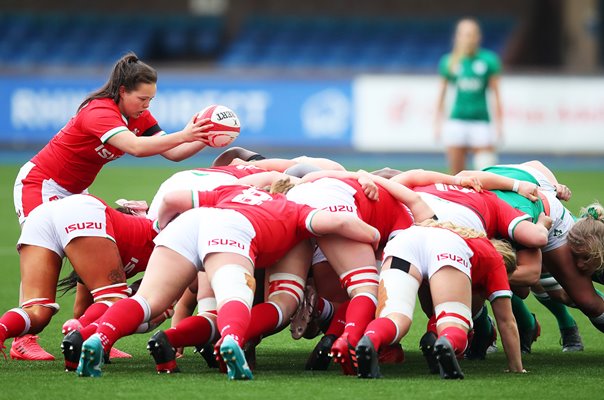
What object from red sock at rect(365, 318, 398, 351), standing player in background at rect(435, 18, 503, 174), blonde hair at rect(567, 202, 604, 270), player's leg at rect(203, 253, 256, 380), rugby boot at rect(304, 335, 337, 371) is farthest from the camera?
standing player in background at rect(435, 18, 503, 174)

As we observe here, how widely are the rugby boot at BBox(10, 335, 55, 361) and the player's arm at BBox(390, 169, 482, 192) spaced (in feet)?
7.23

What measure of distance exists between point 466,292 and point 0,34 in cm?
2298

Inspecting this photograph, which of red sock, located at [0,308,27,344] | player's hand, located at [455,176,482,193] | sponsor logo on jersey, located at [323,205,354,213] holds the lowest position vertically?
red sock, located at [0,308,27,344]

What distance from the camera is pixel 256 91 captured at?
20.8 meters

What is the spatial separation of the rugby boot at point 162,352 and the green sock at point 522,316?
2.16 metres

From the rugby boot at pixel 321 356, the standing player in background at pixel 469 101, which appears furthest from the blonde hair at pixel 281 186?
the standing player in background at pixel 469 101

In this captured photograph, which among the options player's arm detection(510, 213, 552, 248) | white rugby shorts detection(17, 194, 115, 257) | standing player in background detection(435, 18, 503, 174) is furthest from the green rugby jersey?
white rugby shorts detection(17, 194, 115, 257)

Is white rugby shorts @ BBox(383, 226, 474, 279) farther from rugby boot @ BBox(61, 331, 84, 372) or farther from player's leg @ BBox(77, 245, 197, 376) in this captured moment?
rugby boot @ BBox(61, 331, 84, 372)

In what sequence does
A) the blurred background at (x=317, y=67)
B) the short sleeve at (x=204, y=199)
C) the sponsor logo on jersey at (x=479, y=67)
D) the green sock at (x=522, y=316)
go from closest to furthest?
the short sleeve at (x=204, y=199) < the green sock at (x=522, y=316) < the sponsor logo on jersey at (x=479, y=67) < the blurred background at (x=317, y=67)

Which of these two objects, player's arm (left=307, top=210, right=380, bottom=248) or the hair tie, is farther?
the hair tie

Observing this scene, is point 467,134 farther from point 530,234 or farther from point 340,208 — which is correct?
point 340,208

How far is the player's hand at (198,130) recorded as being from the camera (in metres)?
6.48

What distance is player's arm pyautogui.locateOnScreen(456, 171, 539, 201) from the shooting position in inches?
270

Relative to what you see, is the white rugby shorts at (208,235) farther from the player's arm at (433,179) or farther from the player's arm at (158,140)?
the player's arm at (433,179)
